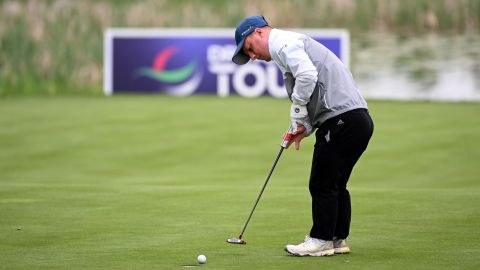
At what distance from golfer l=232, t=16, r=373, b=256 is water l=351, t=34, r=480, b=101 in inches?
582

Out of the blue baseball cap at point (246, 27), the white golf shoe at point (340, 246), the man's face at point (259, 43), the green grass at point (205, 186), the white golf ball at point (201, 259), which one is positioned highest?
the blue baseball cap at point (246, 27)

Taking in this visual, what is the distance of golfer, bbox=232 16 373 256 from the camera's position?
7.07 m

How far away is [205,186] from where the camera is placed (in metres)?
12.1

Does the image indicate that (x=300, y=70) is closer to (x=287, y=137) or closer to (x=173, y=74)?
(x=287, y=137)

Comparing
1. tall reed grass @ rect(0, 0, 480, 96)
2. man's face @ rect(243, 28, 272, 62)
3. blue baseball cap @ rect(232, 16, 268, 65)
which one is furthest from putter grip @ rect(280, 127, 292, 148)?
tall reed grass @ rect(0, 0, 480, 96)

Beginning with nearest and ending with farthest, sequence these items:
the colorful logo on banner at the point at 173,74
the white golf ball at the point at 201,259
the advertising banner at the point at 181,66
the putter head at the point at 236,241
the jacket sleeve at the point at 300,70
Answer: the white golf ball at the point at 201,259 → the jacket sleeve at the point at 300,70 → the putter head at the point at 236,241 → the advertising banner at the point at 181,66 → the colorful logo on banner at the point at 173,74

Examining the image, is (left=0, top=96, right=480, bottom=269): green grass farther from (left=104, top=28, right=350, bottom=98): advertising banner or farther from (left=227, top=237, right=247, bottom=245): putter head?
(left=104, top=28, right=350, bottom=98): advertising banner

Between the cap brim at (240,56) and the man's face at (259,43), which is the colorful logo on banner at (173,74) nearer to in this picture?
the cap brim at (240,56)

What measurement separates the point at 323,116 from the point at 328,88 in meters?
0.19

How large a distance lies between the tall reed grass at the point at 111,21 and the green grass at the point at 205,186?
4.79 feet

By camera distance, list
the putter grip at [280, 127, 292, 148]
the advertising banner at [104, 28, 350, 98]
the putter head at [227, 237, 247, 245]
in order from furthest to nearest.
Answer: the advertising banner at [104, 28, 350, 98] → the putter head at [227, 237, 247, 245] → the putter grip at [280, 127, 292, 148]

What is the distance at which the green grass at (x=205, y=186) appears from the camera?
7.24 metres

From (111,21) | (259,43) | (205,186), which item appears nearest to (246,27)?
(259,43)

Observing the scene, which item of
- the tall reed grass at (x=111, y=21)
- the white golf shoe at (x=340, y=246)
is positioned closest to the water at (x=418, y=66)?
the tall reed grass at (x=111, y=21)
